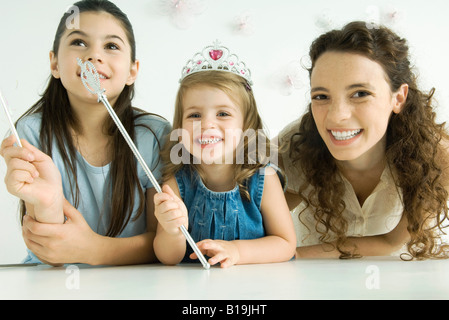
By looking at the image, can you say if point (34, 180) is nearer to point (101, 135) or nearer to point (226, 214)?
point (101, 135)

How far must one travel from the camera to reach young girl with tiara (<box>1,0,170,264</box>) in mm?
1150

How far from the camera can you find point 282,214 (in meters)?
1.18

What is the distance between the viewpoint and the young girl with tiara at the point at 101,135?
1150 millimetres

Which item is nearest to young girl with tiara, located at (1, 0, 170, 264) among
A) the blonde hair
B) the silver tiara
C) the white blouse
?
the blonde hair

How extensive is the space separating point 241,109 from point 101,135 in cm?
35

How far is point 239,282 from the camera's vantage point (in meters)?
0.85

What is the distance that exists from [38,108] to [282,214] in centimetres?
65

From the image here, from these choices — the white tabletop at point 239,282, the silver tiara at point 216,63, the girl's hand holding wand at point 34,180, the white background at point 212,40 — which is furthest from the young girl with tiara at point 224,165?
the white background at point 212,40

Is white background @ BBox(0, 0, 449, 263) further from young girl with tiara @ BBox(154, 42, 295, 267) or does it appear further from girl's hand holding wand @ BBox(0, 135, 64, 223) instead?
girl's hand holding wand @ BBox(0, 135, 64, 223)

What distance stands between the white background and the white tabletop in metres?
0.80

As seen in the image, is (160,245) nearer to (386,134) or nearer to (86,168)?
(86,168)

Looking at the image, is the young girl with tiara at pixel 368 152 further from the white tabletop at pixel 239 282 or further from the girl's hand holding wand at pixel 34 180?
the girl's hand holding wand at pixel 34 180
